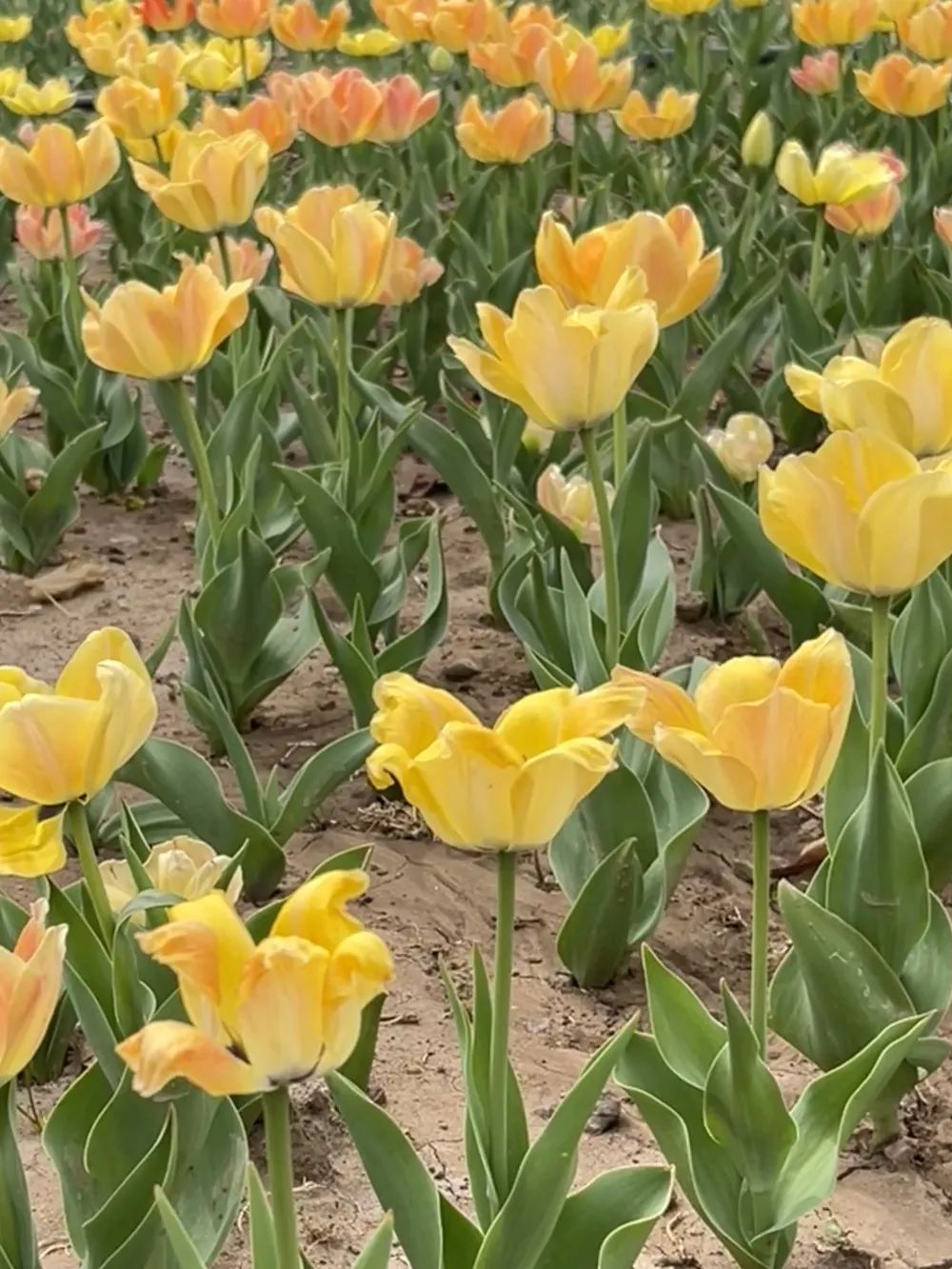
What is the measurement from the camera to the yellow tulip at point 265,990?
0.78 metres

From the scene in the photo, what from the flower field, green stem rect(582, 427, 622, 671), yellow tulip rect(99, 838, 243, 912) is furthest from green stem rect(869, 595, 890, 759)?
yellow tulip rect(99, 838, 243, 912)

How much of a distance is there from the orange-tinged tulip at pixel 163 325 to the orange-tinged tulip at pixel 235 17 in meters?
2.07

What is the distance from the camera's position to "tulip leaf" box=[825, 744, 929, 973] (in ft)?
4.52

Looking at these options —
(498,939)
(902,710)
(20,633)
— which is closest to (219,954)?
(498,939)

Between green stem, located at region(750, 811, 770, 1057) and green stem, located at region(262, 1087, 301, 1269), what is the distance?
0.35 meters

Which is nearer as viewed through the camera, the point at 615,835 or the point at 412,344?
the point at 615,835

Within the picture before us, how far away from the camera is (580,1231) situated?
1130mm

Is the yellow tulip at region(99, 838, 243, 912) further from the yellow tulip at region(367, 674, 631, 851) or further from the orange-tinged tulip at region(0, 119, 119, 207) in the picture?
the orange-tinged tulip at region(0, 119, 119, 207)

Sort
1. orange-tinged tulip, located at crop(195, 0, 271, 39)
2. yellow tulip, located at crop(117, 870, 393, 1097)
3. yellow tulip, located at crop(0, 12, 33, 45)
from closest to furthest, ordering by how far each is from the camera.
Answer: yellow tulip, located at crop(117, 870, 393, 1097), orange-tinged tulip, located at crop(195, 0, 271, 39), yellow tulip, located at crop(0, 12, 33, 45)

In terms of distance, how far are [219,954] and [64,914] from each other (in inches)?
18.5

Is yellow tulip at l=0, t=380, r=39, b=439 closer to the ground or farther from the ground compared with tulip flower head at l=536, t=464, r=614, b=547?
farther from the ground

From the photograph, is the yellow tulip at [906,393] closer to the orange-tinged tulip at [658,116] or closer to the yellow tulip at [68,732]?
the yellow tulip at [68,732]

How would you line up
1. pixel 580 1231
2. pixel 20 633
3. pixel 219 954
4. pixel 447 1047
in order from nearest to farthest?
pixel 219 954 < pixel 580 1231 < pixel 447 1047 < pixel 20 633

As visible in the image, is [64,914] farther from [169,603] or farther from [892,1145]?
[169,603]
